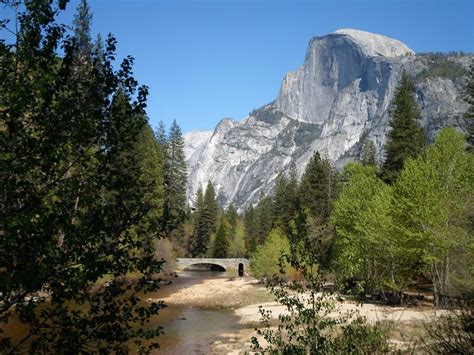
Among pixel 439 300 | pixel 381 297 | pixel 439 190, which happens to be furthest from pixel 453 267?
pixel 381 297

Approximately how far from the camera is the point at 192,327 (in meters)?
26.2

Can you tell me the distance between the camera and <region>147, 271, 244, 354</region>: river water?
2069 cm

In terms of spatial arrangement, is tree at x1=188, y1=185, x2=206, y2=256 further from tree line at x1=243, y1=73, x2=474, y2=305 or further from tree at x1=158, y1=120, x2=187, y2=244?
tree line at x1=243, y1=73, x2=474, y2=305

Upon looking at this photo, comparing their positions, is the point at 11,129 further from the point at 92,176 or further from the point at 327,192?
the point at 327,192

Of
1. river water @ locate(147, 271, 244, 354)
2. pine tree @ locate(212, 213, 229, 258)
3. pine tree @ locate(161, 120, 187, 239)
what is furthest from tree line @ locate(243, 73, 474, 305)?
pine tree @ locate(212, 213, 229, 258)

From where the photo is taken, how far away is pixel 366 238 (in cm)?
2920

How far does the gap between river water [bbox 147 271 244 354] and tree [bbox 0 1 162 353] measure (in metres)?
16.0

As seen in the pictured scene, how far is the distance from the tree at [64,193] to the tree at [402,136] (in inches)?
1676

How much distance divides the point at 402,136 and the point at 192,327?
3048cm

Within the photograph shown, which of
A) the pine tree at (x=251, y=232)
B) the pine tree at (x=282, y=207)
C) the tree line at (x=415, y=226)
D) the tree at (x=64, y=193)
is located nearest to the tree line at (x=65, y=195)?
the tree at (x=64, y=193)

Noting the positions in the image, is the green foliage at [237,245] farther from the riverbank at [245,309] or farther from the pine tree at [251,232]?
the riverbank at [245,309]

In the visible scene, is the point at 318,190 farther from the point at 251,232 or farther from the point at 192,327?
the point at 192,327

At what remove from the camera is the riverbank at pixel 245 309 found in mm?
19359

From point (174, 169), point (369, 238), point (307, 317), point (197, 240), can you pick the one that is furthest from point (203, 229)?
point (307, 317)
